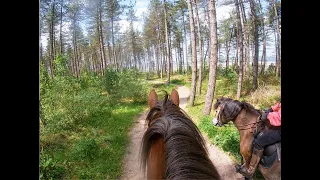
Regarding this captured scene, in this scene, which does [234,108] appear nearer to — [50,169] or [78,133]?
[50,169]

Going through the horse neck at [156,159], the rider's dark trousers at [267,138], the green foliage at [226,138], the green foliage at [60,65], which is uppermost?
the green foliage at [60,65]

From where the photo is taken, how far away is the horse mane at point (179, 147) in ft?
4.67

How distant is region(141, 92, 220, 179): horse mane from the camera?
1424 millimetres

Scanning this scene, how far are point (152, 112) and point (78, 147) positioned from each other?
5.59 meters

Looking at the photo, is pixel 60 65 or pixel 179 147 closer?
pixel 179 147

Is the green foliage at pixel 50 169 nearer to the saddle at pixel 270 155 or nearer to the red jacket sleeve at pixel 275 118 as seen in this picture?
the saddle at pixel 270 155

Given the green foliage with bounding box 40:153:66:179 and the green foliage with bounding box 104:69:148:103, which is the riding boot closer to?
the green foliage with bounding box 40:153:66:179

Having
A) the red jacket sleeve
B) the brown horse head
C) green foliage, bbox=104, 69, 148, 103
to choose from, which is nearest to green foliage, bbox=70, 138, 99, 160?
the brown horse head

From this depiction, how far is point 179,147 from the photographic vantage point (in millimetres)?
1599

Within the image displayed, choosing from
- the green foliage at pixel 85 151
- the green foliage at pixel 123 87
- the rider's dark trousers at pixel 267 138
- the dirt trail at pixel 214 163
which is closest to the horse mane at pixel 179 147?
the rider's dark trousers at pixel 267 138

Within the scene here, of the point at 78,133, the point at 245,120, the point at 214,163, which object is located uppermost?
the point at 245,120

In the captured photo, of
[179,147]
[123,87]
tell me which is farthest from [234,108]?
[123,87]
